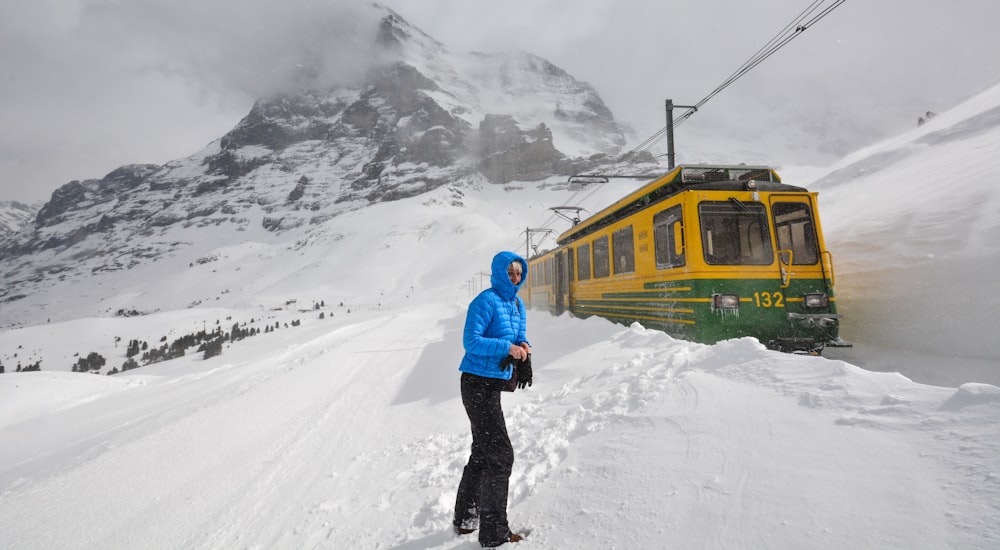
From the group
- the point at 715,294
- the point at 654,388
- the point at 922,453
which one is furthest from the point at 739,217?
the point at 922,453

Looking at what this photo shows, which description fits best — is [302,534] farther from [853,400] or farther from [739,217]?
[739,217]

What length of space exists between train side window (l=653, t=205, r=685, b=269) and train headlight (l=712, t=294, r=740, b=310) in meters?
0.77

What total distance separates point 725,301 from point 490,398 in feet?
17.2

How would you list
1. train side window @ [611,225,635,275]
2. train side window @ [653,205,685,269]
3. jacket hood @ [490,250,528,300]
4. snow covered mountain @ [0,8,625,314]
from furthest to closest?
snow covered mountain @ [0,8,625,314] < train side window @ [611,225,635,275] < train side window @ [653,205,685,269] < jacket hood @ [490,250,528,300]

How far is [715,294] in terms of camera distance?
660 centimetres

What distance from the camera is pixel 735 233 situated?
6.89 m

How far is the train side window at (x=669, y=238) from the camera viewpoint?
22.9ft

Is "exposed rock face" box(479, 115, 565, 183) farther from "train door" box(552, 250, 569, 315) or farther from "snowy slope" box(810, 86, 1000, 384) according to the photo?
"snowy slope" box(810, 86, 1000, 384)

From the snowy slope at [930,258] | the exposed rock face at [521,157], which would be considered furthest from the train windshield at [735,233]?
the exposed rock face at [521,157]

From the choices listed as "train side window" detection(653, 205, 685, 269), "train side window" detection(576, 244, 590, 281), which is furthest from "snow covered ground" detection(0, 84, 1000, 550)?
"train side window" detection(576, 244, 590, 281)

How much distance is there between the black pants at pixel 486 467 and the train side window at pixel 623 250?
665cm

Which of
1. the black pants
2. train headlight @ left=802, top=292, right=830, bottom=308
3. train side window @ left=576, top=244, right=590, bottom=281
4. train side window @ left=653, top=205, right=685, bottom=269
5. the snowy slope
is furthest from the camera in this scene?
train side window @ left=576, top=244, right=590, bottom=281

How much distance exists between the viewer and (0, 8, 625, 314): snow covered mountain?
122625 millimetres

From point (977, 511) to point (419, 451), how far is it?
3853 millimetres
